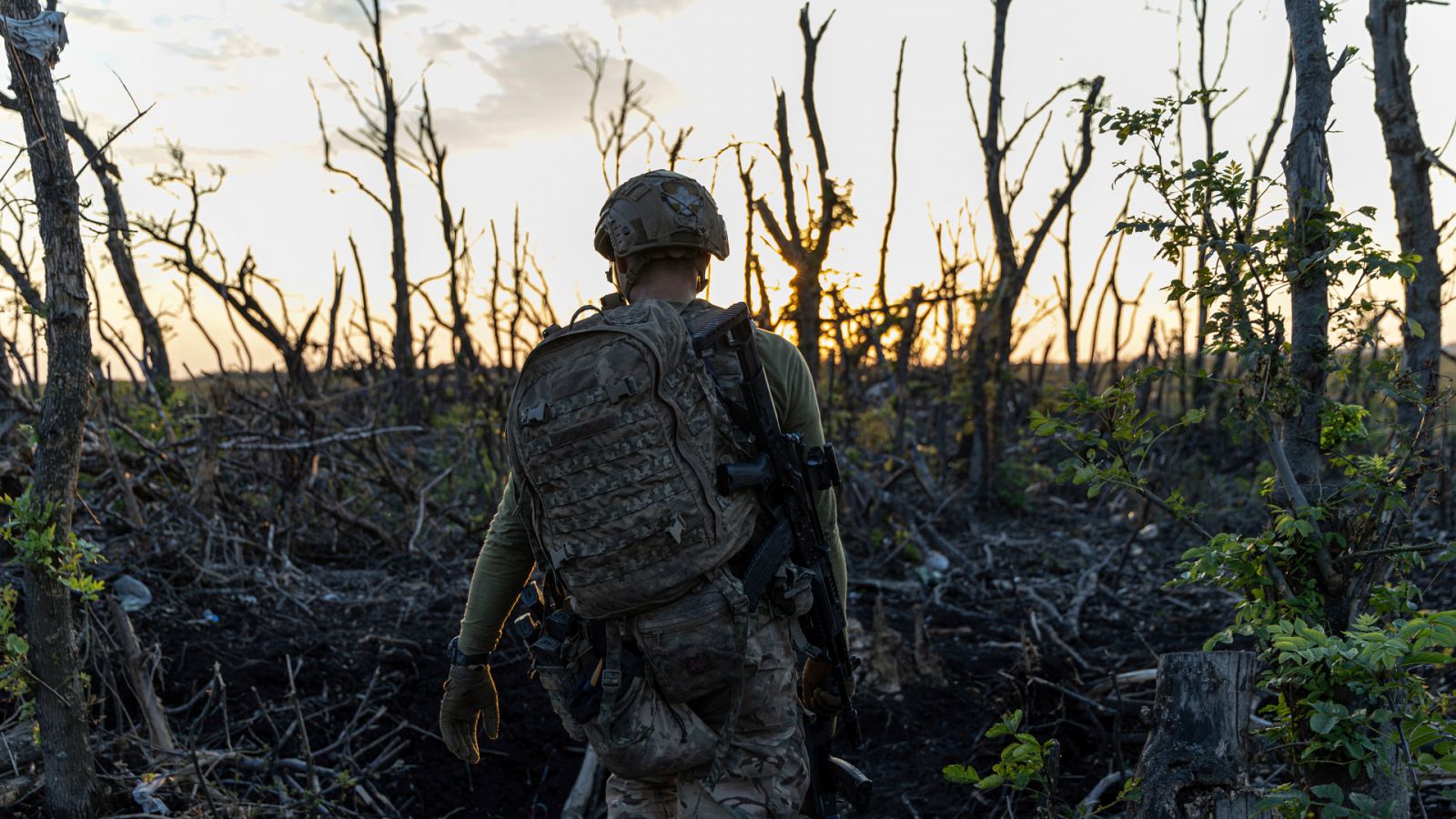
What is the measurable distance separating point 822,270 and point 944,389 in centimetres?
517

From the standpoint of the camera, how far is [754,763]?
7.55 ft

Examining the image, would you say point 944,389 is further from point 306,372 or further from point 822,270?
point 306,372

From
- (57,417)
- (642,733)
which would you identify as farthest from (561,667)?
(57,417)

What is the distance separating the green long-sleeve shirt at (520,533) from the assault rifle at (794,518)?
0.16ft

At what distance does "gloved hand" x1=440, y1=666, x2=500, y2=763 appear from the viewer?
102 inches

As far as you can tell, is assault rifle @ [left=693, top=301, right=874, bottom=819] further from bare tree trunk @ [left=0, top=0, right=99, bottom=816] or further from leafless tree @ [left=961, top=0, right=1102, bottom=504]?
leafless tree @ [left=961, top=0, right=1102, bottom=504]

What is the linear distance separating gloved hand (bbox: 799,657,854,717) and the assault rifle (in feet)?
0.06

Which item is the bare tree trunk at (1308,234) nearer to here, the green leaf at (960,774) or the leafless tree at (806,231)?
the green leaf at (960,774)

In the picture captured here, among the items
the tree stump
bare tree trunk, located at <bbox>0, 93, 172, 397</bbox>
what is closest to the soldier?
the tree stump

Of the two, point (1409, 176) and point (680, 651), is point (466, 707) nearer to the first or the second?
point (680, 651)

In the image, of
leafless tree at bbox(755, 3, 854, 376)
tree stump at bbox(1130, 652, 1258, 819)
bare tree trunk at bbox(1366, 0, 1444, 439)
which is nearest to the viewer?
tree stump at bbox(1130, 652, 1258, 819)

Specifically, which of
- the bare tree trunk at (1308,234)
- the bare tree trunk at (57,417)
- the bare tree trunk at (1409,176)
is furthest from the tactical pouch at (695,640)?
the bare tree trunk at (1409,176)

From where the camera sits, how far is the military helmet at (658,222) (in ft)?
8.09

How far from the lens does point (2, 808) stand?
133 inches
